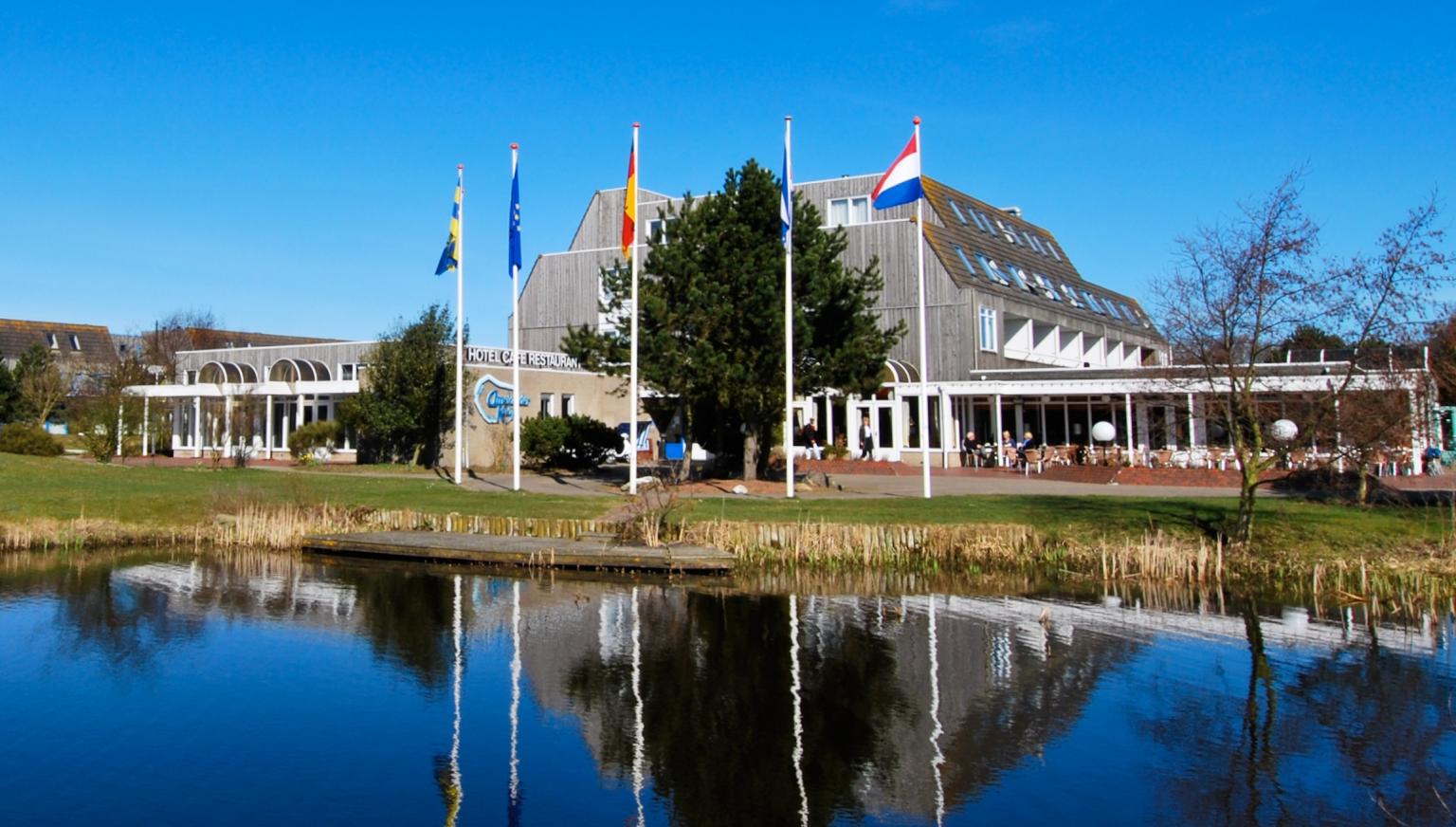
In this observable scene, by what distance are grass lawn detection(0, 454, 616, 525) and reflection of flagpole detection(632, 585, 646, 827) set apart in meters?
Answer: 8.82

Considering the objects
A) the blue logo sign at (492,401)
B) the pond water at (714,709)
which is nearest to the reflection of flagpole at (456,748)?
the pond water at (714,709)

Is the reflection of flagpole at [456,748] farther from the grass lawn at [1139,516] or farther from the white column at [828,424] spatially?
the white column at [828,424]

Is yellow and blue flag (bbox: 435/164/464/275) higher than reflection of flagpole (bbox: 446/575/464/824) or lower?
higher

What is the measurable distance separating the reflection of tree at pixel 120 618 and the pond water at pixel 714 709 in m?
0.07

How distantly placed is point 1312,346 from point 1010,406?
79.7 feet

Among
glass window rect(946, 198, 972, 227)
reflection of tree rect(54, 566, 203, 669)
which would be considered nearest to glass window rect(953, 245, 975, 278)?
glass window rect(946, 198, 972, 227)

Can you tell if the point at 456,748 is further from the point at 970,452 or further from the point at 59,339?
the point at 59,339

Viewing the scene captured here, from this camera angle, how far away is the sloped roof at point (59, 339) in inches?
2975

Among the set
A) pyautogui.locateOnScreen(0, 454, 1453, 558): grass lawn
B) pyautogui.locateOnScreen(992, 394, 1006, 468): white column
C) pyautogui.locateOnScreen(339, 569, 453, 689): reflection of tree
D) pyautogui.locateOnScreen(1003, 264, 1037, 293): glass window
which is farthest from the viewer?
pyautogui.locateOnScreen(1003, 264, 1037, 293): glass window

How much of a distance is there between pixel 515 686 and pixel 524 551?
822cm

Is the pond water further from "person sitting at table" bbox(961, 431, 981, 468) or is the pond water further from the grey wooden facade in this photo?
the grey wooden facade

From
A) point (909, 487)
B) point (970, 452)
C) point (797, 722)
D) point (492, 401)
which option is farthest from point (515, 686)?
point (970, 452)

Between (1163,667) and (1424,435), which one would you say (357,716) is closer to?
(1163,667)

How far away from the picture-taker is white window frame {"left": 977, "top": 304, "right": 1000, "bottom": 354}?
1708 inches
